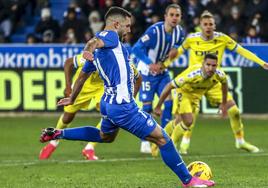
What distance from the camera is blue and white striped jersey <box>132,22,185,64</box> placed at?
51.9 feet

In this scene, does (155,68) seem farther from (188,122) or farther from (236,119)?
(236,119)

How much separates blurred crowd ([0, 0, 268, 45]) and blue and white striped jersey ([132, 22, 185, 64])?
24.2 feet

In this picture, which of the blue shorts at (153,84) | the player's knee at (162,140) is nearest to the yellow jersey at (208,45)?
the blue shorts at (153,84)

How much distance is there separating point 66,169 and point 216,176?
2.27 meters

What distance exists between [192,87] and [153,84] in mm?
1093

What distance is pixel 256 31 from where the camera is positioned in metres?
23.8

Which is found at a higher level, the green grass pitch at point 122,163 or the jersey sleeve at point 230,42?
the jersey sleeve at point 230,42

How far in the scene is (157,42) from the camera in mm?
15906

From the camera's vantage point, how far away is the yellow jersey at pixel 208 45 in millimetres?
Result: 15664

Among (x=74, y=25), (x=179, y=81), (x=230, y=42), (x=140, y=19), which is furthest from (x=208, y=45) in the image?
(x=74, y=25)

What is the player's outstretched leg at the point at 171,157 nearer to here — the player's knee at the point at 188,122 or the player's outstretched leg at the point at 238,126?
the player's knee at the point at 188,122

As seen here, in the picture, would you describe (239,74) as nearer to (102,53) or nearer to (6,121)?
(6,121)

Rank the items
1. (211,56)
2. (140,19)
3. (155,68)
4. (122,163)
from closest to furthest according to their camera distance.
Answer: (122,163)
(211,56)
(155,68)
(140,19)

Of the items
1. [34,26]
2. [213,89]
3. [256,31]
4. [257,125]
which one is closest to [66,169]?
[213,89]
